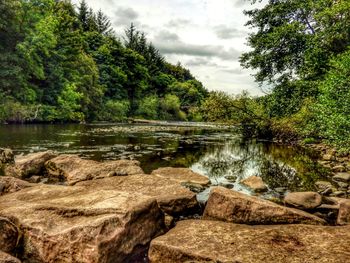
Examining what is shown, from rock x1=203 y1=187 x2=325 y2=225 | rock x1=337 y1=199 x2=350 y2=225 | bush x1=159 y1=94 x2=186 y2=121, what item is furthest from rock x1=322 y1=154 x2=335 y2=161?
bush x1=159 y1=94 x2=186 y2=121

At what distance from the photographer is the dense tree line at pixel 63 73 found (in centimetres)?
3472

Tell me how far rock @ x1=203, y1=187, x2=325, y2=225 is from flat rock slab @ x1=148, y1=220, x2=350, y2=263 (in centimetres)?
54

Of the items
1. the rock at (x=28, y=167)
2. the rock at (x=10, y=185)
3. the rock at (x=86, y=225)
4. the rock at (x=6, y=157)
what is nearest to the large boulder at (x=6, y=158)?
the rock at (x=6, y=157)

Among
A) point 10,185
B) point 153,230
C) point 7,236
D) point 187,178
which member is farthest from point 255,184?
point 7,236

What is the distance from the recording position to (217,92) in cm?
2498

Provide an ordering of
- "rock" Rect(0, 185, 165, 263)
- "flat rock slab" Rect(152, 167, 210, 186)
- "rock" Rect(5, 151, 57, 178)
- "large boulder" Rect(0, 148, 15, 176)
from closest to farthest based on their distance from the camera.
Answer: "rock" Rect(0, 185, 165, 263) < "flat rock slab" Rect(152, 167, 210, 186) < "rock" Rect(5, 151, 57, 178) < "large boulder" Rect(0, 148, 15, 176)

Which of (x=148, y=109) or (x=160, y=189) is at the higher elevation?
(x=148, y=109)

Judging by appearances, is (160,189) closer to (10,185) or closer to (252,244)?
(252,244)

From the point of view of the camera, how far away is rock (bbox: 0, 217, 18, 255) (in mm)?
4348

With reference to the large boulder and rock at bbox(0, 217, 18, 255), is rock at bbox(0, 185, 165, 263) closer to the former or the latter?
rock at bbox(0, 217, 18, 255)

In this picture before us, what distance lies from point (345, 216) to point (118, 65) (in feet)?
222

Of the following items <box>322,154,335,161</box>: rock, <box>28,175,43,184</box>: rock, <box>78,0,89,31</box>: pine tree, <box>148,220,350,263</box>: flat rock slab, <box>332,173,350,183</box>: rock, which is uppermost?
<box>78,0,89,31</box>: pine tree

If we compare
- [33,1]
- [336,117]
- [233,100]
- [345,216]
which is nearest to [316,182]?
[336,117]

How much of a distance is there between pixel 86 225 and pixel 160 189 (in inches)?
117
